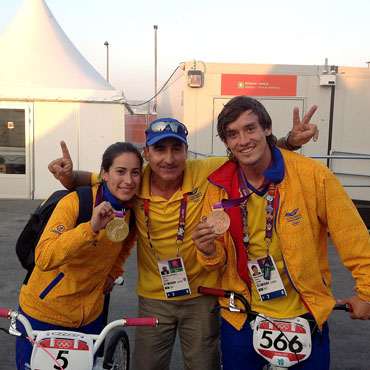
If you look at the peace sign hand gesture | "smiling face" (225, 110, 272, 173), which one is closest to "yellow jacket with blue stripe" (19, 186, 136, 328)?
"smiling face" (225, 110, 272, 173)

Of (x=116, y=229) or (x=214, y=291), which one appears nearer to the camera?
(x=116, y=229)

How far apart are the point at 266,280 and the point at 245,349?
1.30 ft

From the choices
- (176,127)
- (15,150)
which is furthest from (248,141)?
(15,150)

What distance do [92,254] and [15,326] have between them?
476 millimetres

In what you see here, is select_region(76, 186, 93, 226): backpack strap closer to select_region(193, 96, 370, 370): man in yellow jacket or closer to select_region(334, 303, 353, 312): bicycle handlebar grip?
select_region(193, 96, 370, 370): man in yellow jacket

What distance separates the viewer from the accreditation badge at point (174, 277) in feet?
7.82

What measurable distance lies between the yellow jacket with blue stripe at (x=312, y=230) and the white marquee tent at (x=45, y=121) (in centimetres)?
943

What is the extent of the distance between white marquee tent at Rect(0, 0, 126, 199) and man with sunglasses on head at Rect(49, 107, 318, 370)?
881 centimetres

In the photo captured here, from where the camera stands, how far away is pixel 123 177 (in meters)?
2.23

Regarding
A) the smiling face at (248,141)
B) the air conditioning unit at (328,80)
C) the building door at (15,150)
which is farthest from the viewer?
the building door at (15,150)

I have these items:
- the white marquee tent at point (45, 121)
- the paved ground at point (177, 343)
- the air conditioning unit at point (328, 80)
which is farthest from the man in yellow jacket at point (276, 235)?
the white marquee tent at point (45, 121)

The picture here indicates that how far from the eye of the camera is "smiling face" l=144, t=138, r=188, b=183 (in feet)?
7.68

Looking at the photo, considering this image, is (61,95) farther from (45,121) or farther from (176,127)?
(176,127)

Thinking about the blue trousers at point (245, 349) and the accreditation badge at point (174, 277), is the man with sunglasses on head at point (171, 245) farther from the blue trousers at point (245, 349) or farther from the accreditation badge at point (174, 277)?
the blue trousers at point (245, 349)
